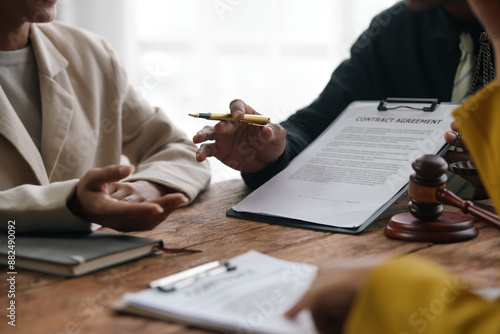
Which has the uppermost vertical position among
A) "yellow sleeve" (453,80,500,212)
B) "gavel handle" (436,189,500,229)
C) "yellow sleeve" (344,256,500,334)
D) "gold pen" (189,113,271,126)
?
"yellow sleeve" (453,80,500,212)

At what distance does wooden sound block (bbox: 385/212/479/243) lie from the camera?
1.02m

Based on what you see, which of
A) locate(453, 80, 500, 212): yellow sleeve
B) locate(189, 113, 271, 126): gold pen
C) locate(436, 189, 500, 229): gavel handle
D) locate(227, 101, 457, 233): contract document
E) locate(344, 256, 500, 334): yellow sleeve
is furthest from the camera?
locate(189, 113, 271, 126): gold pen

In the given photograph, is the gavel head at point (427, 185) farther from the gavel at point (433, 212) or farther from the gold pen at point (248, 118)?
the gold pen at point (248, 118)

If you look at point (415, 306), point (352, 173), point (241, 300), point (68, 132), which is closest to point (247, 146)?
point (352, 173)

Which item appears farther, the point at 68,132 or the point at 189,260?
the point at 68,132

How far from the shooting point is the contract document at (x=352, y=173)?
1184 mm

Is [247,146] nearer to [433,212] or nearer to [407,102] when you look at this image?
[407,102]

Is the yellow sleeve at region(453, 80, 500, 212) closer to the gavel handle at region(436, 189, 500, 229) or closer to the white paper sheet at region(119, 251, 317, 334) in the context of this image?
the gavel handle at region(436, 189, 500, 229)

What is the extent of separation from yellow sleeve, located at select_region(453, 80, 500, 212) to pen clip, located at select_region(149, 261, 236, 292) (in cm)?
38

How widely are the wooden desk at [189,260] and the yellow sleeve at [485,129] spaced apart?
139 millimetres

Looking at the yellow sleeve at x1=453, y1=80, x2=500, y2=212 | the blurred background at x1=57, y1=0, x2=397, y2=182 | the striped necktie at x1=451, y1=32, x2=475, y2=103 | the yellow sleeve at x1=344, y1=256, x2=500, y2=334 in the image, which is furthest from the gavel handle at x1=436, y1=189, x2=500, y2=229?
the blurred background at x1=57, y1=0, x2=397, y2=182

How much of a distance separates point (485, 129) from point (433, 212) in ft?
0.77

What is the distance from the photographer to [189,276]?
0.83 metres

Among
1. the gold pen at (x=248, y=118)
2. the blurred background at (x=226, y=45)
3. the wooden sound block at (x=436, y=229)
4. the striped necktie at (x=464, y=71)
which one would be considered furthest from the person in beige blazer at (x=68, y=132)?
the blurred background at (x=226, y=45)
